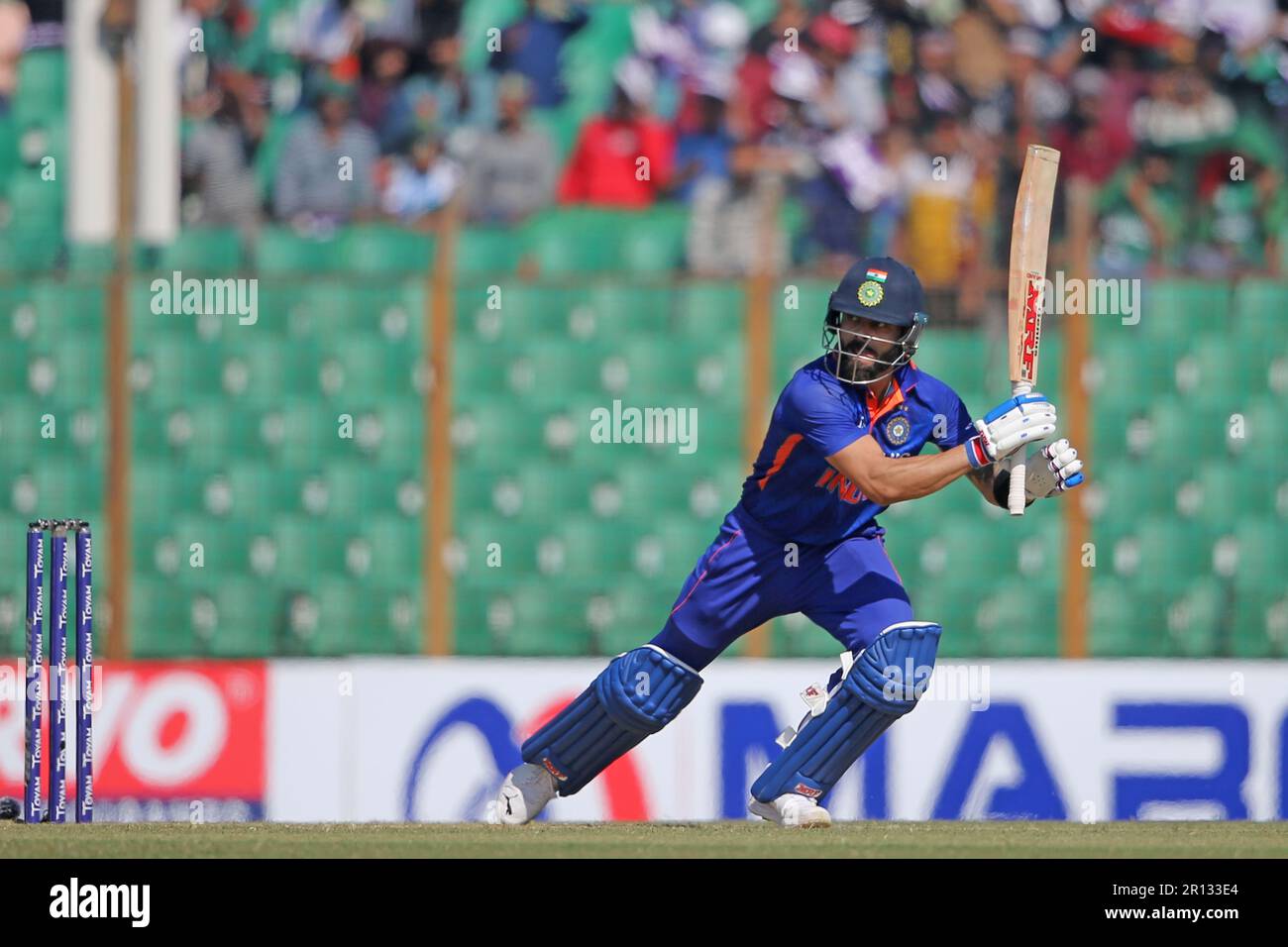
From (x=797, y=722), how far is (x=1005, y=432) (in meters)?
2.40

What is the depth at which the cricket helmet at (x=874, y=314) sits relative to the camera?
6242 millimetres

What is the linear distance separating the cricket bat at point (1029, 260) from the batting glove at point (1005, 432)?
0.35m

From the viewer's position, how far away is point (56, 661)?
659cm

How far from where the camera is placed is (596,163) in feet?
34.2

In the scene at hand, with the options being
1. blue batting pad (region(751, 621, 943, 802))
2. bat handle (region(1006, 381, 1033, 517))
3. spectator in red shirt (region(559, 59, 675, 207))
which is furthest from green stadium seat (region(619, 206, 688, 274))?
blue batting pad (region(751, 621, 943, 802))

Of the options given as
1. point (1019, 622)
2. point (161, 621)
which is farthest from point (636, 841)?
point (161, 621)

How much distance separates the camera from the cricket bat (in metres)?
6.47

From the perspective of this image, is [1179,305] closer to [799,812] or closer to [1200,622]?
[1200,622]

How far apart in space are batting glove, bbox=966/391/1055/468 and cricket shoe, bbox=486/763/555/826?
62.9 inches

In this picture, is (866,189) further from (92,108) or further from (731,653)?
(92,108)

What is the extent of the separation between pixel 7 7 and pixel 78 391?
290 centimetres

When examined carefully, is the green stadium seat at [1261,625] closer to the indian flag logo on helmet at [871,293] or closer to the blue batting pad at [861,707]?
the blue batting pad at [861,707]

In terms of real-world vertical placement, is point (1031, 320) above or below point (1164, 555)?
above

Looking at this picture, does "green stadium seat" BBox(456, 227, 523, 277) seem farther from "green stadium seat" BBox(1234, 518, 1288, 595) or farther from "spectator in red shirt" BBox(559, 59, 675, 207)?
"green stadium seat" BBox(1234, 518, 1288, 595)
